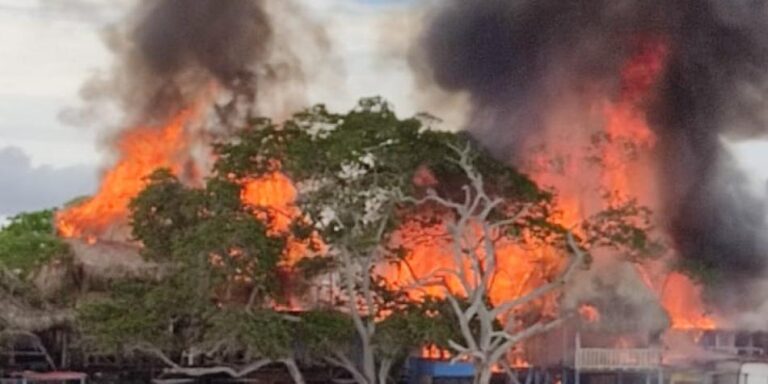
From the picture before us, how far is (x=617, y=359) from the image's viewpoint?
1344 inches

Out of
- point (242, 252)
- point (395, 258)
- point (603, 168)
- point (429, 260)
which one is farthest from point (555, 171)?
Answer: point (242, 252)

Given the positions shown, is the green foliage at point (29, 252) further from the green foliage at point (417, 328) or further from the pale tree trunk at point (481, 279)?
the pale tree trunk at point (481, 279)

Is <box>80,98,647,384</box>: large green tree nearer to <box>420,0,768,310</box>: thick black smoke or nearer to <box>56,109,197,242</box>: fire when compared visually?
<box>56,109,197,242</box>: fire

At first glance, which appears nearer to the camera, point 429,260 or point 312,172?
point 312,172

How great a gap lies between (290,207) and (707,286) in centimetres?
1554

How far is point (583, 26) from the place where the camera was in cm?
4184

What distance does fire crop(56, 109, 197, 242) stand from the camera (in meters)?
36.6

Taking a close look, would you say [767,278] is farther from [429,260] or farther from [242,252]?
[242,252]

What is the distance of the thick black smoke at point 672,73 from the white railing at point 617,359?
7616 millimetres

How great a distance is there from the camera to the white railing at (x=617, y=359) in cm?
3384

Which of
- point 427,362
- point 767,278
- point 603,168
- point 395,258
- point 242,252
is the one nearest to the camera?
point 242,252

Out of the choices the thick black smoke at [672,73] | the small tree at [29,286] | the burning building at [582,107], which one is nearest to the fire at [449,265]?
the burning building at [582,107]

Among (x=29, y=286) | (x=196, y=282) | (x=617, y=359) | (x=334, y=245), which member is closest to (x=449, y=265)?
(x=334, y=245)

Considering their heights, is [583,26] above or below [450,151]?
above
